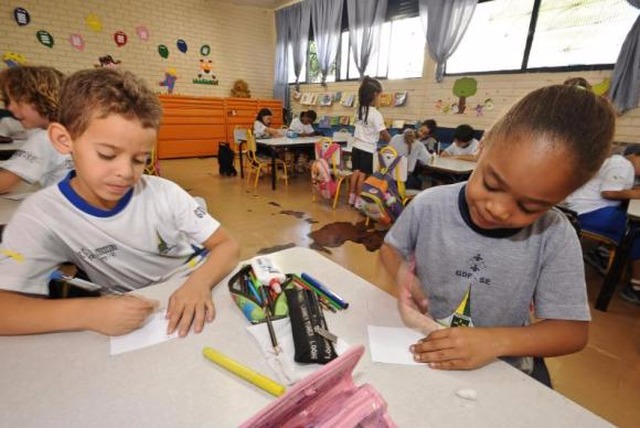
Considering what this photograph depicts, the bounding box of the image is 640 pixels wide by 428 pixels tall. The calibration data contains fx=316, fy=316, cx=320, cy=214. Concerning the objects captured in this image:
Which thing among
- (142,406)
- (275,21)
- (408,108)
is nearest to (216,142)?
(275,21)

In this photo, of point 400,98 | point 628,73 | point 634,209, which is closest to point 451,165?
point 634,209

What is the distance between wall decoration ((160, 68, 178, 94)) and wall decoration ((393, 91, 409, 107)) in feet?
16.0

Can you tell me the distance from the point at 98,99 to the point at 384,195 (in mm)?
2432

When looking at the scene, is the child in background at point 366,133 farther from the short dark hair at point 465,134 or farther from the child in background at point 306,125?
the child in background at point 306,125

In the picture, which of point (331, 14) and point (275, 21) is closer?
point (331, 14)

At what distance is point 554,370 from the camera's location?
1.60 meters

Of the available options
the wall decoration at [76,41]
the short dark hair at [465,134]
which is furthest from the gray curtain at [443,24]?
the wall decoration at [76,41]

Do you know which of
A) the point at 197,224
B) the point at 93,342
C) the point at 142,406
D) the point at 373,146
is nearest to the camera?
the point at 142,406

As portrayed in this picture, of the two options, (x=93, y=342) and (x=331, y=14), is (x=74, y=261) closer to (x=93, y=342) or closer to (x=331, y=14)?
(x=93, y=342)

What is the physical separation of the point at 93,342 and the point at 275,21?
914 cm

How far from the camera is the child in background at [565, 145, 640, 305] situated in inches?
88.2

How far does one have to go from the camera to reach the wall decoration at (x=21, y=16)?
5.49 meters

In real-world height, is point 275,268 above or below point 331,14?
below

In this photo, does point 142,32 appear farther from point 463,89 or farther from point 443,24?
point 463,89
